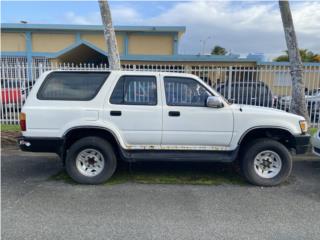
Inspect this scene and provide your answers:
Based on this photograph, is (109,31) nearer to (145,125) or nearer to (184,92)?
(184,92)

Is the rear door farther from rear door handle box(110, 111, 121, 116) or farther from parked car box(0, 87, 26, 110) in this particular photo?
parked car box(0, 87, 26, 110)

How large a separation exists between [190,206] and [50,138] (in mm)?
2493

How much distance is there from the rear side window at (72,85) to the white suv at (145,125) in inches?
0.6

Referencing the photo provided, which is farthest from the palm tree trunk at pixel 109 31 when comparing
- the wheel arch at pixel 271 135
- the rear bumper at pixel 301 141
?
the rear bumper at pixel 301 141

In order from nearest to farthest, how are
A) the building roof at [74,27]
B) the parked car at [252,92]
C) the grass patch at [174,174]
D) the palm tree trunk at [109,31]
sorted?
the grass patch at [174,174] → the palm tree trunk at [109,31] → the parked car at [252,92] → the building roof at [74,27]

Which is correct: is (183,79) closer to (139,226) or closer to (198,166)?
(198,166)

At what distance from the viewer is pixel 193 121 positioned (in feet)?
14.7

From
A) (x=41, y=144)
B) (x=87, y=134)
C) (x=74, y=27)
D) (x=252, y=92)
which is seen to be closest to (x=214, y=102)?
(x=87, y=134)

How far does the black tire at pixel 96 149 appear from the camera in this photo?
4.48m

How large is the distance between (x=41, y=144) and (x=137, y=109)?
1686mm

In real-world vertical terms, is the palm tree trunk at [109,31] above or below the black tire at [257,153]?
above

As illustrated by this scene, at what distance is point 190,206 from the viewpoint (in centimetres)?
379

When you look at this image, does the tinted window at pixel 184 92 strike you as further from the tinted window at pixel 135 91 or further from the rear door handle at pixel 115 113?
the rear door handle at pixel 115 113

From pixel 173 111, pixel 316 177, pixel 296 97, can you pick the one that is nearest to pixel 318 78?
pixel 296 97
